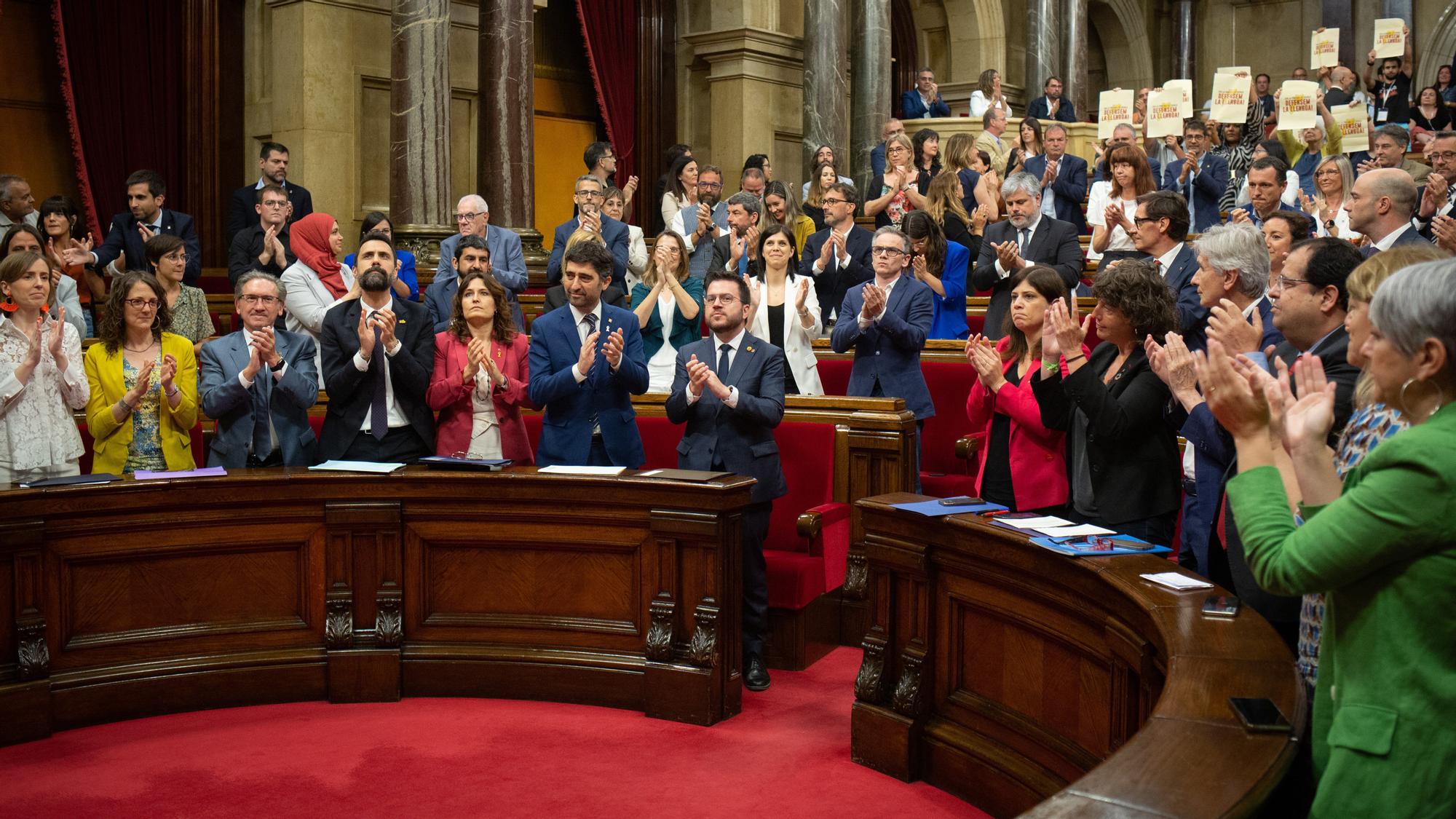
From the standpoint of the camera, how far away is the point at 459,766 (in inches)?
140

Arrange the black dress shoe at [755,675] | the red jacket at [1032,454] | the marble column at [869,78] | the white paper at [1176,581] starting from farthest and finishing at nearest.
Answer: the marble column at [869,78] → the black dress shoe at [755,675] → the red jacket at [1032,454] → the white paper at [1176,581]

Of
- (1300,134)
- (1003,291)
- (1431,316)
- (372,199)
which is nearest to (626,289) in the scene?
(1003,291)

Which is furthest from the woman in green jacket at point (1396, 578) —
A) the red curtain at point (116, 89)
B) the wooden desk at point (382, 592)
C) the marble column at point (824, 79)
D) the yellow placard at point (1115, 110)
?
the marble column at point (824, 79)

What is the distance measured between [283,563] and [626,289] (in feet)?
9.26

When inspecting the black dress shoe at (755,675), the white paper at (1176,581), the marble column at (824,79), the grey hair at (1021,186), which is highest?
the marble column at (824,79)

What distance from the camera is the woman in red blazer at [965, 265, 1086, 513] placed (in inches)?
143

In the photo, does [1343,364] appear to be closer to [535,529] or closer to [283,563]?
[535,529]

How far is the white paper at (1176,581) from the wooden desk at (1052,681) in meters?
0.03

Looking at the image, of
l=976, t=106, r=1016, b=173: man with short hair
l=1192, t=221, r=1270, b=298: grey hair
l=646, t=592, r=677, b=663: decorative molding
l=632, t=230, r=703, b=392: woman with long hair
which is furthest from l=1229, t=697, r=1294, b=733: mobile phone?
l=976, t=106, r=1016, b=173: man with short hair

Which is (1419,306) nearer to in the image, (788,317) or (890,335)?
(890,335)

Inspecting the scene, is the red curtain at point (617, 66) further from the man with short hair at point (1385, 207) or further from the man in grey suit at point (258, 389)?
the man with short hair at point (1385, 207)

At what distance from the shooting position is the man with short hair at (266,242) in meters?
6.27

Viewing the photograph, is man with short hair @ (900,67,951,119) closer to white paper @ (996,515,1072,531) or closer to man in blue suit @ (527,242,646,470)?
man in blue suit @ (527,242,646,470)

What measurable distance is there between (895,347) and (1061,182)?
372cm
